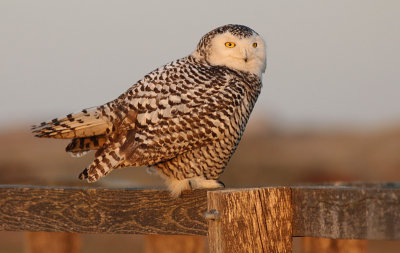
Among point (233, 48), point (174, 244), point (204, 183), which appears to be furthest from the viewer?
point (233, 48)

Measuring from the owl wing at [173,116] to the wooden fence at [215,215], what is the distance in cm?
53

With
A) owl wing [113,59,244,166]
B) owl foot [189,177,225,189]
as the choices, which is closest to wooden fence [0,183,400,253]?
owl foot [189,177,225,189]

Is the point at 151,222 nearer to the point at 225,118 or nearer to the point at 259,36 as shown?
the point at 225,118

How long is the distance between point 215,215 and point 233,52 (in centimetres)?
195

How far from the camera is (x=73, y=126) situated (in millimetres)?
4449

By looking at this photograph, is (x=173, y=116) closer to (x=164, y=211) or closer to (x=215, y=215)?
(x=164, y=211)

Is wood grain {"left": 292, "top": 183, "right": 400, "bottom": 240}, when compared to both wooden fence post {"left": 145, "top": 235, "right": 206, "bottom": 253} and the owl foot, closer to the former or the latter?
wooden fence post {"left": 145, "top": 235, "right": 206, "bottom": 253}

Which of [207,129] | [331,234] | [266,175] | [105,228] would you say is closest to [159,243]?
[105,228]

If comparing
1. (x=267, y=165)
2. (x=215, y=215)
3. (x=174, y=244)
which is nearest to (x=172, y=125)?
(x=174, y=244)

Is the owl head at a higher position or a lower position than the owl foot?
higher

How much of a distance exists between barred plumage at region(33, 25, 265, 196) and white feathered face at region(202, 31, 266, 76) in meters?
0.03

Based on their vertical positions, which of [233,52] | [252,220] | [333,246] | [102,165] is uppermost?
[233,52]

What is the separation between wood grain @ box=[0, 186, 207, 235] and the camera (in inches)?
142

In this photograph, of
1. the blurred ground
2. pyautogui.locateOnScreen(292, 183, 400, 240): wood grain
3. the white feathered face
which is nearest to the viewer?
pyautogui.locateOnScreen(292, 183, 400, 240): wood grain
